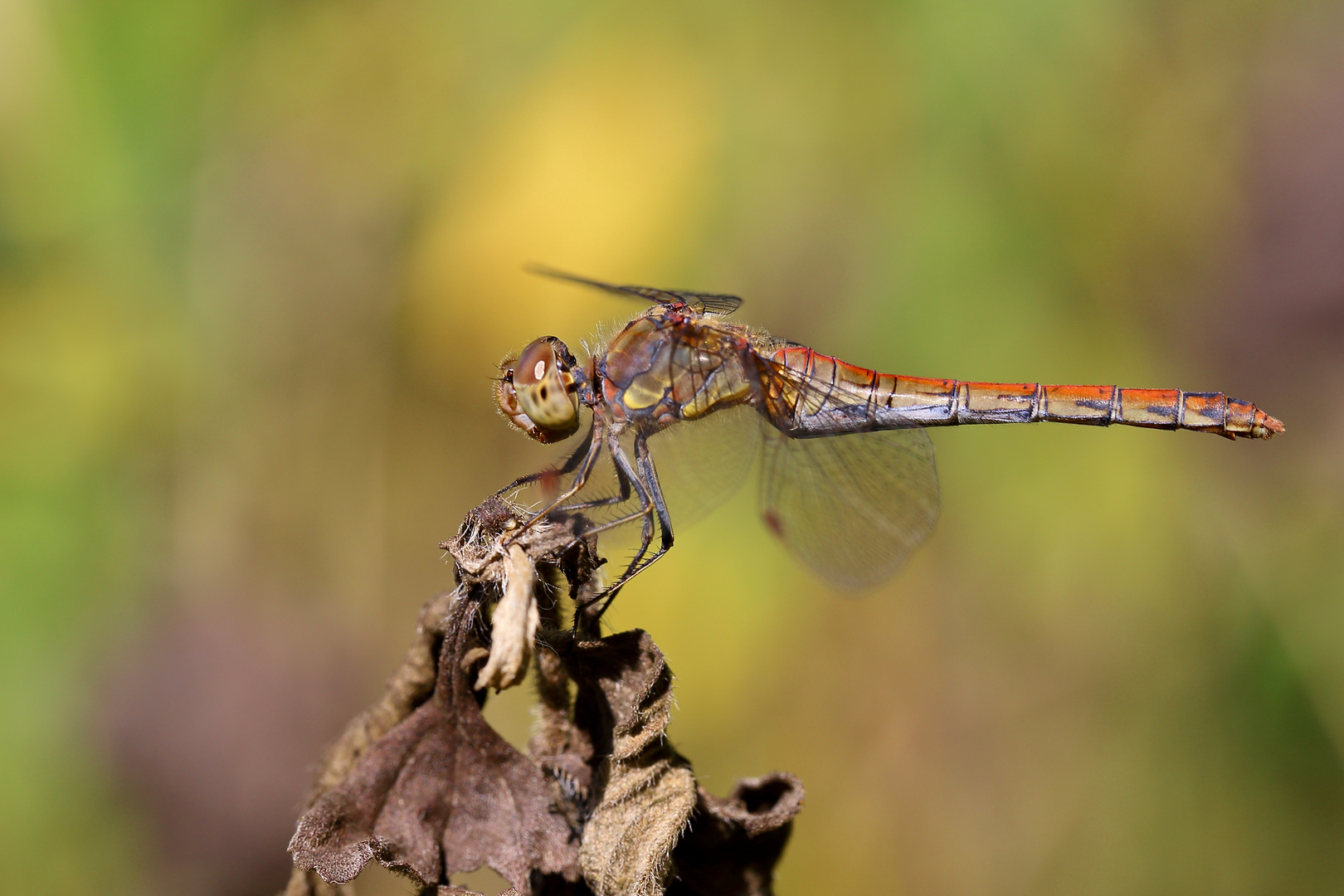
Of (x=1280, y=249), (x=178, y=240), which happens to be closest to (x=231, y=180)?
(x=178, y=240)

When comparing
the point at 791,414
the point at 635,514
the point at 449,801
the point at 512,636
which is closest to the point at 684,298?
the point at 791,414

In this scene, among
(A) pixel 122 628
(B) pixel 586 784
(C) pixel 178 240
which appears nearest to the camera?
(B) pixel 586 784

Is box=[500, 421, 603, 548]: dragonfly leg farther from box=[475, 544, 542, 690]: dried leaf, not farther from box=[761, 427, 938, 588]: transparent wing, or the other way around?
box=[761, 427, 938, 588]: transparent wing

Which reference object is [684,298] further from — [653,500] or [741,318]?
[741,318]

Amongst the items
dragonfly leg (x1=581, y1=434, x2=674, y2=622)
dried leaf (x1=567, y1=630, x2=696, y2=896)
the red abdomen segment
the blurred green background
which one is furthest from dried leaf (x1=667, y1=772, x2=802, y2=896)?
the blurred green background

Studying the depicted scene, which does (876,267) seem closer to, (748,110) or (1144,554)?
(748,110)

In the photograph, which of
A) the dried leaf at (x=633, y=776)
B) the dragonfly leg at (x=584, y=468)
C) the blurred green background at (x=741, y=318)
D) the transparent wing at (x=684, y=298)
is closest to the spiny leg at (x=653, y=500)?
the dragonfly leg at (x=584, y=468)
